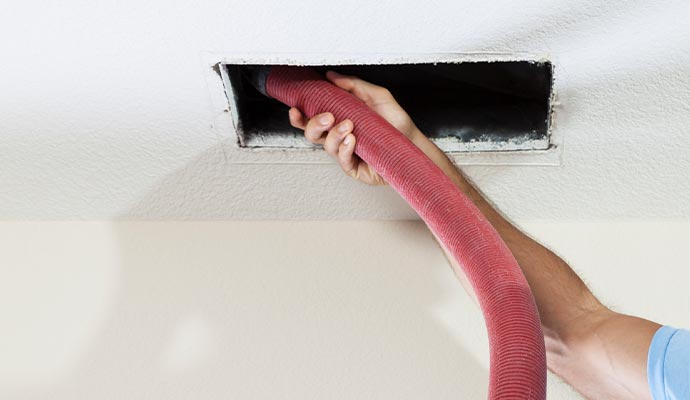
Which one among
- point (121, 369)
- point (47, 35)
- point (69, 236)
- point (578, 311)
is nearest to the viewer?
point (47, 35)

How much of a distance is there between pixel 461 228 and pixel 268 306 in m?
0.64

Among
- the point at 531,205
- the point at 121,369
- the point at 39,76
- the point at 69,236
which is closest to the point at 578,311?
the point at 531,205

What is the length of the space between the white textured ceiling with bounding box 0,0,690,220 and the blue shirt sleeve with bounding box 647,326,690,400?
411 mm

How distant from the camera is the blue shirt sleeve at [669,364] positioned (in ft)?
3.75

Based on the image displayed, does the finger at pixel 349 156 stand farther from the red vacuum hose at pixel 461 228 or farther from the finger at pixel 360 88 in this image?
the finger at pixel 360 88

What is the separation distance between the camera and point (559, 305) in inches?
55.6

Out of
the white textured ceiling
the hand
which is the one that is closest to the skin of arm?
the hand

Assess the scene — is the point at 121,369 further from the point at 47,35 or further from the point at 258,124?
the point at 47,35

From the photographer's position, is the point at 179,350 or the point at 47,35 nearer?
the point at 47,35

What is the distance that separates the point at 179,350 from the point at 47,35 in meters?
0.72

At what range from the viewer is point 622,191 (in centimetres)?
162

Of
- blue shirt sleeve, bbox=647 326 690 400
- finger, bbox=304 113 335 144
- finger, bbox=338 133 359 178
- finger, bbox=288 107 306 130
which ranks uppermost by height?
finger, bbox=288 107 306 130

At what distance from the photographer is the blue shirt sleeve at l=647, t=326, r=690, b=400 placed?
114cm

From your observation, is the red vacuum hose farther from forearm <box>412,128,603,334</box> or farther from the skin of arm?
forearm <box>412,128,603,334</box>
